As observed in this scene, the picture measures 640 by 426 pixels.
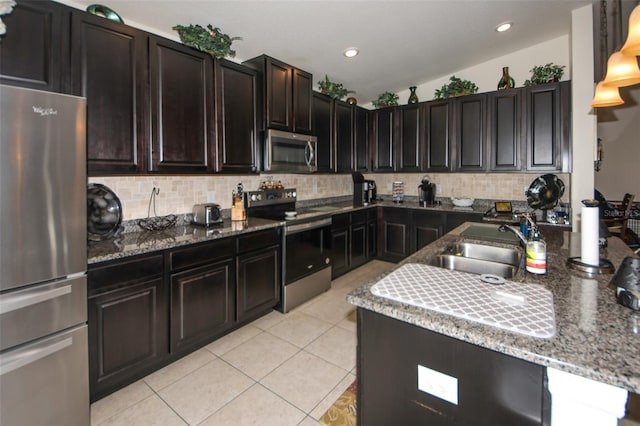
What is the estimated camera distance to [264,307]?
2.78m

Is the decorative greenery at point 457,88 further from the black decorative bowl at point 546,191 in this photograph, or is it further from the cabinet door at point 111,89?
the cabinet door at point 111,89

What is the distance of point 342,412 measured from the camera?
1735mm

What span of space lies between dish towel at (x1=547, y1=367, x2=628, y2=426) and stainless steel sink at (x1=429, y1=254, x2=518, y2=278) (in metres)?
0.86

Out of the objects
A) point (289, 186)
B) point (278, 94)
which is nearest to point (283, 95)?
point (278, 94)

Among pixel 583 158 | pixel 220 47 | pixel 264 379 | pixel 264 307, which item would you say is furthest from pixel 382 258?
pixel 220 47

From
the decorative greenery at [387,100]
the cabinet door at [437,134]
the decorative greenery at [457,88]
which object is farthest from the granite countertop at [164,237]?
the decorative greenery at [457,88]

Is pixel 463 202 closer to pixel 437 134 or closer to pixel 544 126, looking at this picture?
pixel 437 134

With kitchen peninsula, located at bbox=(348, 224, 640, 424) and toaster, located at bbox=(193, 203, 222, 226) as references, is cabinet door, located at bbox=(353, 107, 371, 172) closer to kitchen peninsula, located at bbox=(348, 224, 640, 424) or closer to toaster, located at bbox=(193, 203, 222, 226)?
toaster, located at bbox=(193, 203, 222, 226)

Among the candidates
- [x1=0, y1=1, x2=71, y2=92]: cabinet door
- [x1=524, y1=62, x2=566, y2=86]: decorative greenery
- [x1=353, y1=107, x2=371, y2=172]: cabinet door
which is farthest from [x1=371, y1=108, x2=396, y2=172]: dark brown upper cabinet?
[x1=0, y1=1, x2=71, y2=92]: cabinet door

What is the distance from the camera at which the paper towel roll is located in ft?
4.21

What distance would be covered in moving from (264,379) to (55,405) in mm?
1101

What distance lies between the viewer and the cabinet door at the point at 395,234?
434 cm

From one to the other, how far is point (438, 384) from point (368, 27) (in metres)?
2.98

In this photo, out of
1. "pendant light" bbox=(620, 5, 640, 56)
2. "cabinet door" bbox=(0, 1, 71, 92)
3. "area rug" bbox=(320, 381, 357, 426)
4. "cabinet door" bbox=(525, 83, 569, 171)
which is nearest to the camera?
"pendant light" bbox=(620, 5, 640, 56)
